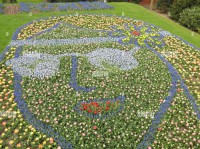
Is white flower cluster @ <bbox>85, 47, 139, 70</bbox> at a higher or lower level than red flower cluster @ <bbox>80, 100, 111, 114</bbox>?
higher

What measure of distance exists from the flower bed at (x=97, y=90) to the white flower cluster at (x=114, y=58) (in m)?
0.05

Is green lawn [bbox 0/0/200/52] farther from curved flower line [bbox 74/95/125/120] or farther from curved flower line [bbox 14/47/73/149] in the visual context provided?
curved flower line [bbox 74/95/125/120]

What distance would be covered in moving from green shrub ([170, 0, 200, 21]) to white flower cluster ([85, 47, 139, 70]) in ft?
39.9

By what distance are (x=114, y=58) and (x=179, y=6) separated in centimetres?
1379

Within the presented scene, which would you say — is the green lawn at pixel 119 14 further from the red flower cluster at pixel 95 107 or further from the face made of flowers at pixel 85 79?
the red flower cluster at pixel 95 107

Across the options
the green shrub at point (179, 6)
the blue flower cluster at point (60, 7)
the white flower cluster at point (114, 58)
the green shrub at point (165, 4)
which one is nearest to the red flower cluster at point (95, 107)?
the white flower cluster at point (114, 58)

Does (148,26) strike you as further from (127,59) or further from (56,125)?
(56,125)

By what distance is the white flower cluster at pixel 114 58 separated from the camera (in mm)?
11236

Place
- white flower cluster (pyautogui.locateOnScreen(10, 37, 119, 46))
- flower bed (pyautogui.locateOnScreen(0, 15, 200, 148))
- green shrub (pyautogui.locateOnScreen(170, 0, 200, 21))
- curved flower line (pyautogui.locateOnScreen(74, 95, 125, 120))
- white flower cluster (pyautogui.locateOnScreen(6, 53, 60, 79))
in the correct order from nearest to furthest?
flower bed (pyautogui.locateOnScreen(0, 15, 200, 148)) → curved flower line (pyautogui.locateOnScreen(74, 95, 125, 120)) → white flower cluster (pyautogui.locateOnScreen(6, 53, 60, 79)) → white flower cluster (pyautogui.locateOnScreen(10, 37, 119, 46)) → green shrub (pyautogui.locateOnScreen(170, 0, 200, 21))

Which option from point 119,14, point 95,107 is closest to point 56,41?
point 95,107

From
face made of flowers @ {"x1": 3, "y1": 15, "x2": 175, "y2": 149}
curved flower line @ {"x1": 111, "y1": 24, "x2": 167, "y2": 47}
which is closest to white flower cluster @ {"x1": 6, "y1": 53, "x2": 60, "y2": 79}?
face made of flowers @ {"x1": 3, "y1": 15, "x2": 175, "y2": 149}

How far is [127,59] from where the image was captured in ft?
38.4

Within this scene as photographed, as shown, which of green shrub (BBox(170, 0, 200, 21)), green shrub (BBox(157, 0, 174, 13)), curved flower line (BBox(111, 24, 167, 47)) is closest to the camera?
curved flower line (BBox(111, 24, 167, 47))

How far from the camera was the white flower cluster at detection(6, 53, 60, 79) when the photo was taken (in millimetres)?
10312
